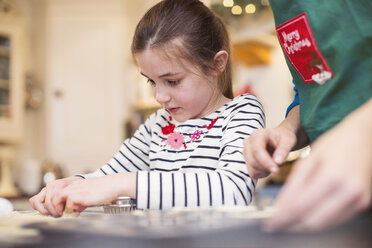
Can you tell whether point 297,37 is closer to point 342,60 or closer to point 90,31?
point 342,60

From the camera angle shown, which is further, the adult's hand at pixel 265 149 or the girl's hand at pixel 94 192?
the girl's hand at pixel 94 192

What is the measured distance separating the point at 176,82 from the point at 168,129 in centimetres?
14

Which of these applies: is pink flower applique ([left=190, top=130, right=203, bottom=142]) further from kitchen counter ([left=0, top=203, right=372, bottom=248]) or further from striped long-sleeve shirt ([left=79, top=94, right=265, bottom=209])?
kitchen counter ([left=0, top=203, right=372, bottom=248])

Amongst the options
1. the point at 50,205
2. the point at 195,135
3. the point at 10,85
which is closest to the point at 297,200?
the point at 50,205

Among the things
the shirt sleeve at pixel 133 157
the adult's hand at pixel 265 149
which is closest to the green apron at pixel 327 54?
the adult's hand at pixel 265 149

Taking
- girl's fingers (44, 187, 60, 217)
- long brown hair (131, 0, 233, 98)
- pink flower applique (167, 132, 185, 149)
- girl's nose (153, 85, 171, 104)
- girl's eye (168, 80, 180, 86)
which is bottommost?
girl's fingers (44, 187, 60, 217)

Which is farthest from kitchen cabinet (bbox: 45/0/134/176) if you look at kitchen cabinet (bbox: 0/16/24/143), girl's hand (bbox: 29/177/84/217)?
girl's hand (bbox: 29/177/84/217)

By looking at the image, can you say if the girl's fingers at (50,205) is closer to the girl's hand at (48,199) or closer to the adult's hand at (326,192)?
the girl's hand at (48,199)

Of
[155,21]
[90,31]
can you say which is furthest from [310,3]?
[90,31]

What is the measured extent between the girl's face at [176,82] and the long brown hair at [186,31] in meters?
0.03

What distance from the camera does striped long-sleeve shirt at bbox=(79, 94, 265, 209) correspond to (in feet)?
2.37

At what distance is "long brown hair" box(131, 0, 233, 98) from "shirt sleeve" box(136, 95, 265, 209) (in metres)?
0.26

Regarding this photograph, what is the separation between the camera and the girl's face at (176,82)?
1.01m

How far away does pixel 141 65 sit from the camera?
1.04 meters
